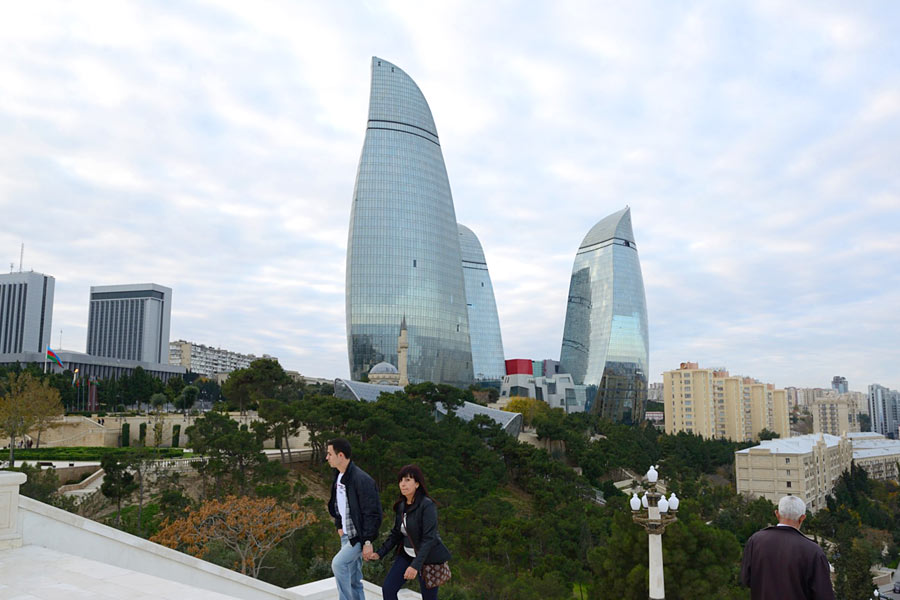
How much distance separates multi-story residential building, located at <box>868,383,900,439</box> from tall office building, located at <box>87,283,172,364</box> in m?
174

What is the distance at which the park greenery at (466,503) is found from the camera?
16.5 meters

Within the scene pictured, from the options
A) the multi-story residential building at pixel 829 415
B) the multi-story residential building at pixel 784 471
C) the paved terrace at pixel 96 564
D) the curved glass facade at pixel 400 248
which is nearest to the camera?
the paved terrace at pixel 96 564

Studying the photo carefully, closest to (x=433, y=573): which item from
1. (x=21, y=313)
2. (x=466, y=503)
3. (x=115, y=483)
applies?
(x=115, y=483)

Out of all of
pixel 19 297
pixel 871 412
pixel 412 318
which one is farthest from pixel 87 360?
pixel 871 412

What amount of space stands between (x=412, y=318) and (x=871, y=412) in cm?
15292

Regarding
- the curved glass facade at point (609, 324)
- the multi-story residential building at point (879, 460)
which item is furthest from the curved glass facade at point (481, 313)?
the multi-story residential building at point (879, 460)

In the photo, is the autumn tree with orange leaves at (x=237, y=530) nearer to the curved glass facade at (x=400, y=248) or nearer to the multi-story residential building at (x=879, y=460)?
the curved glass facade at (x=400, y=248)

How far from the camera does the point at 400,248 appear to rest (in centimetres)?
6831

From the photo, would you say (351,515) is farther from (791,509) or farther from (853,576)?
(853,576)

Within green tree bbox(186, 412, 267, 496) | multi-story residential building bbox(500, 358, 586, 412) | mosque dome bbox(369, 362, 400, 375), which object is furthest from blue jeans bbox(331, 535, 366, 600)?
multi-story residential building bbox(500, 358, 586, 412)

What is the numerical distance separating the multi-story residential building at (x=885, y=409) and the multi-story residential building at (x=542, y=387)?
112439mm

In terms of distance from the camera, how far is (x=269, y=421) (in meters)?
29.5

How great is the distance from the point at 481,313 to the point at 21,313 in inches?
3287

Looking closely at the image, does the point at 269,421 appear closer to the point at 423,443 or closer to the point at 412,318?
the point at 423,443
